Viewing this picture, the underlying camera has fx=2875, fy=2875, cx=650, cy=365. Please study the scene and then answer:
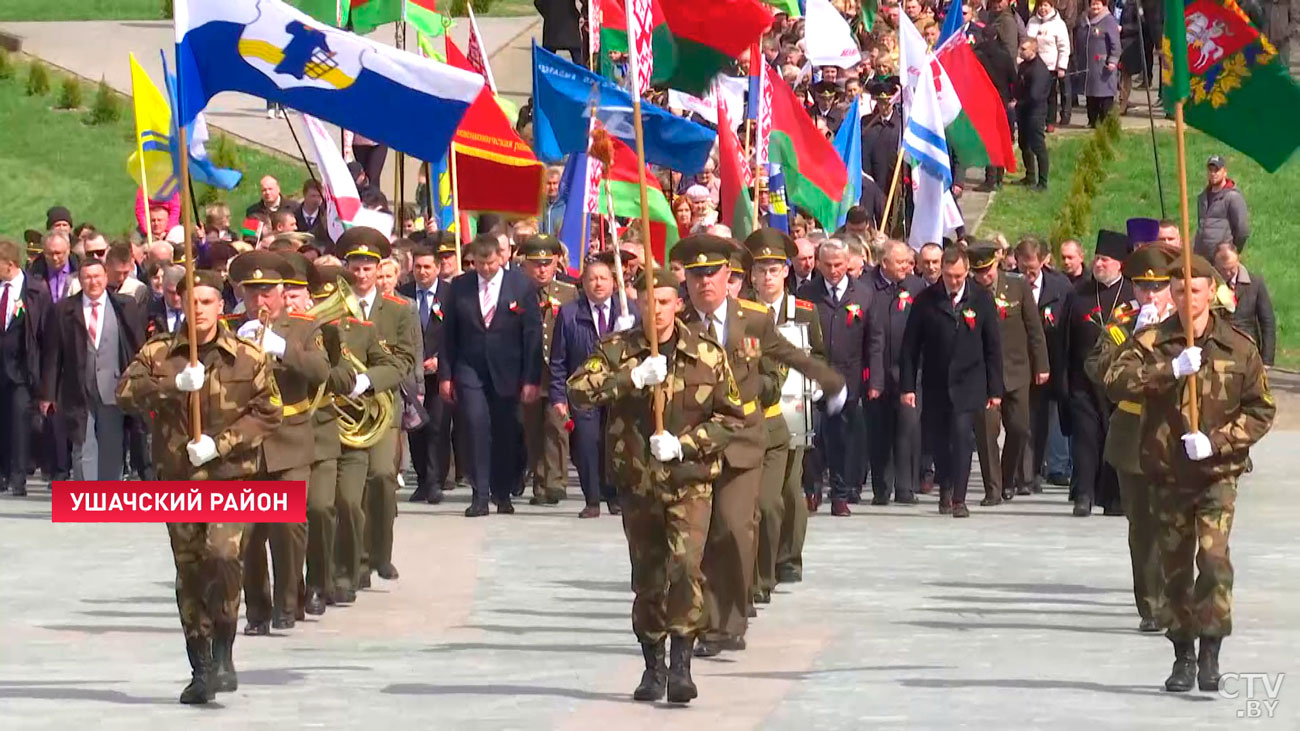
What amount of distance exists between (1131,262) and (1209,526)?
5.59 ft

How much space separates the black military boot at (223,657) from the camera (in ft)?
40.6

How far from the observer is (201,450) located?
39.6 ft

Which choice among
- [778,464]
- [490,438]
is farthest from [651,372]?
[490,438]

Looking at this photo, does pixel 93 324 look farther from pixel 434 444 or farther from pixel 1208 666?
pixel 1208 666

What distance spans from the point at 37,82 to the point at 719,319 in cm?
2690

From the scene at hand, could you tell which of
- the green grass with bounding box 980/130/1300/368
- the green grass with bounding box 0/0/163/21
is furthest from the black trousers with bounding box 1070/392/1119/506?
the green grass with bounding box 0/0/163/21

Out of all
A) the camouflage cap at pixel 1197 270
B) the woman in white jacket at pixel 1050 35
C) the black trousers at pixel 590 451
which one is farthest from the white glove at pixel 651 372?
the woman in white jacket at pixel 1050 35

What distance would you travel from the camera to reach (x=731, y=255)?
1314cm

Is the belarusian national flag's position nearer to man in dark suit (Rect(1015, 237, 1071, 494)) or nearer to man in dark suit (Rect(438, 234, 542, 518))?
man in dark suit (Rect(438, 234, 542, 518))

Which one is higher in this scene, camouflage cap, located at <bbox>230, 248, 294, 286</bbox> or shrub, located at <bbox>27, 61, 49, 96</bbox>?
shrub, located at <bbox>27, 61, 49, 96</bbox>

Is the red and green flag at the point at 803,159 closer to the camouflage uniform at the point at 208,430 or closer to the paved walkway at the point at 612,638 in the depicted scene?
the paved walkway at the point at 612,638

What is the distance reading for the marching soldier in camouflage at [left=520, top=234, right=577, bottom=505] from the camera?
67.9 ft

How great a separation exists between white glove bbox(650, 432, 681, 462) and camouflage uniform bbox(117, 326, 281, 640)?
171 cm

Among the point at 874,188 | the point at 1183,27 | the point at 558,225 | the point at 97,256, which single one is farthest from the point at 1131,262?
the point at 874,188
